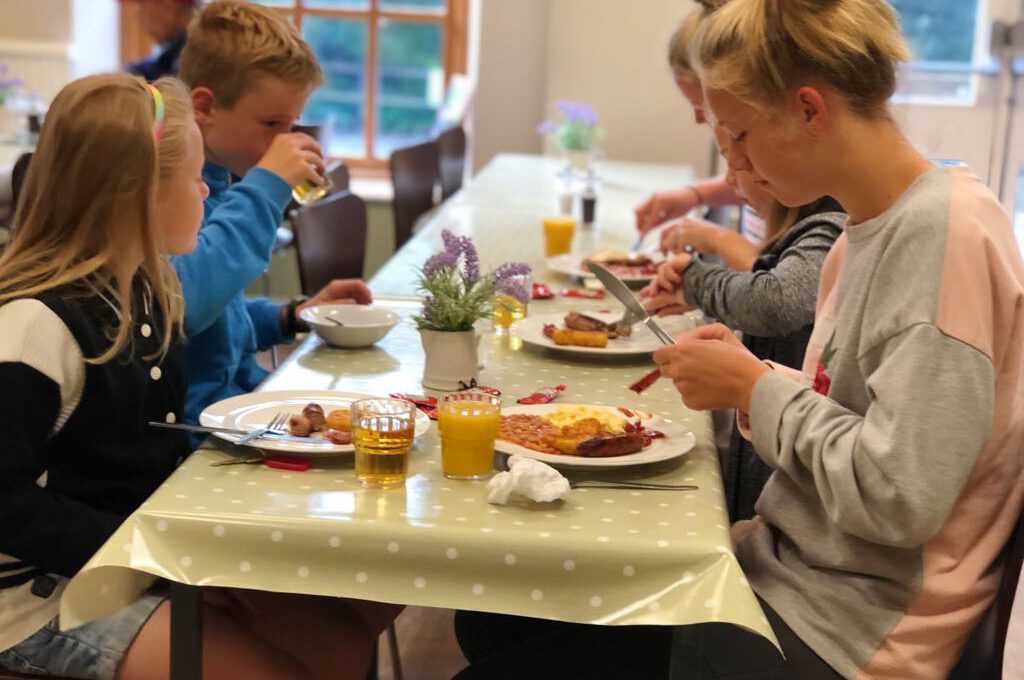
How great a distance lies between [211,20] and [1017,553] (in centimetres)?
160

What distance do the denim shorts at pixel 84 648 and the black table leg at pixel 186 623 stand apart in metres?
0.16

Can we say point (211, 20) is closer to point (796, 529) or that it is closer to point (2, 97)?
point (796, 529)

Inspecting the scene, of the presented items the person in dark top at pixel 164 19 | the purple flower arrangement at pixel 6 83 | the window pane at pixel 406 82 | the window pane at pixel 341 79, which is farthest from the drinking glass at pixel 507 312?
the window pane at pixel 341 79

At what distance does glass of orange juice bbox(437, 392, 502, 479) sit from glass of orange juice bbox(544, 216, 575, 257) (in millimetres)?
1453

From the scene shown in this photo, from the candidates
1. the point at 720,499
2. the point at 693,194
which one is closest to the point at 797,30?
the point at 720,499

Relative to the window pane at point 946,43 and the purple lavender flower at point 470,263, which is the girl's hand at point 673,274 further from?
the window pane at point 946,43

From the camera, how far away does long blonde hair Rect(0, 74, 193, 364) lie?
4.79 ft

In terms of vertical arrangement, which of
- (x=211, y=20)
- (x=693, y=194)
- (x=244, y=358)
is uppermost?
(x=211, y=20)

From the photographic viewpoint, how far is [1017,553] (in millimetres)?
1221

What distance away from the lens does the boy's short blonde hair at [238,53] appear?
2.10 m

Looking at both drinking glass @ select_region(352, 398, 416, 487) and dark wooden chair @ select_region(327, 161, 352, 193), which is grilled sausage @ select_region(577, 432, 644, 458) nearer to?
drinking glass @ select_region(352, 398, 416, 487)

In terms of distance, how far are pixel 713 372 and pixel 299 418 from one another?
0.49 m

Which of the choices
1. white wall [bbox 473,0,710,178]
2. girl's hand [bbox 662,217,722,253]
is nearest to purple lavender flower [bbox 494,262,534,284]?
girl's hand [bbox 662,217,722,253]

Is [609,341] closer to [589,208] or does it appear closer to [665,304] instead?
[665,304]
